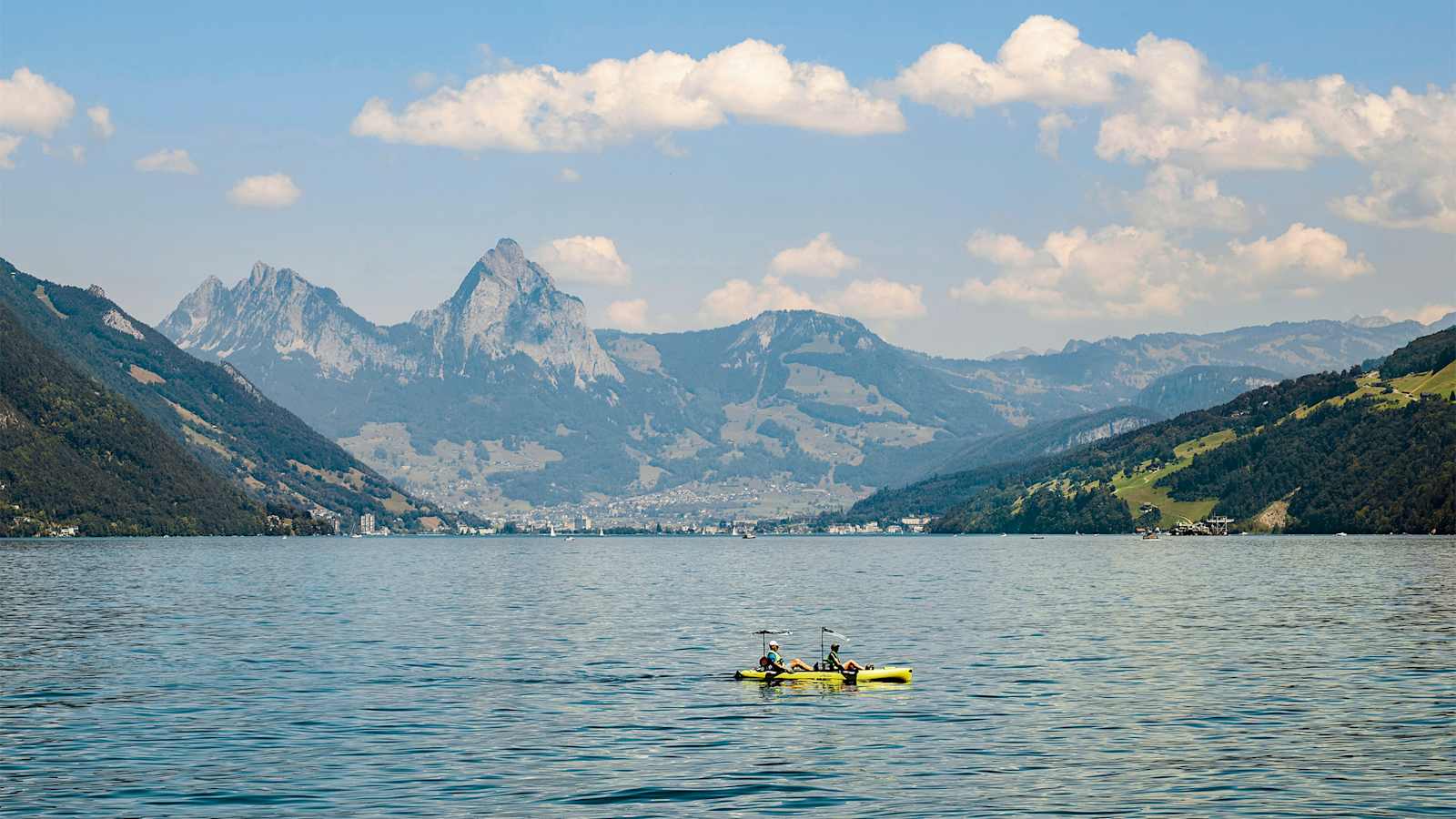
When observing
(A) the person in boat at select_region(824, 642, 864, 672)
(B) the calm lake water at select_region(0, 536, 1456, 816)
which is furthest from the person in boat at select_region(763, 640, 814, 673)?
(B) the calm lake water at select_region(0, 536, 1456, 816)

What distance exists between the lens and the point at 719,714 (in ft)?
246

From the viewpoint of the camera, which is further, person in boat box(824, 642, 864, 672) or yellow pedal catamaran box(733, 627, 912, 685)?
person in boat box(824, 642, 864, 672)

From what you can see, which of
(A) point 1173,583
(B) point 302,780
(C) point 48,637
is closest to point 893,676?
(B) point 302,780

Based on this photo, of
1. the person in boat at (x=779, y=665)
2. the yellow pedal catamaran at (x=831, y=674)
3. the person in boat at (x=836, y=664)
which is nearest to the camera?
the yellow pedal catamaran at (x=831, y=674)

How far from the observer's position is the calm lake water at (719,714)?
53688 mm

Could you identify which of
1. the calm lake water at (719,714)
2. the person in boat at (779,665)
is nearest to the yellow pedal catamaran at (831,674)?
the person in boat at (779,665)

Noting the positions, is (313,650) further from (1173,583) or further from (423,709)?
(1173,583)

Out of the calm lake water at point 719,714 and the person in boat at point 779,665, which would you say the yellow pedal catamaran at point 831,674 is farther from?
the calm lake water at point 719,714

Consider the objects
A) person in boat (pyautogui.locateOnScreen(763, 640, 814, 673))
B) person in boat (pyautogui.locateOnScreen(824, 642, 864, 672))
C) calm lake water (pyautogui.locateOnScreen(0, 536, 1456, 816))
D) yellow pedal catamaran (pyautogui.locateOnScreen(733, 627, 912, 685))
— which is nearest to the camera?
calm lake water (pyautogui.locateOnScreen(0, 536, 1456, 816))

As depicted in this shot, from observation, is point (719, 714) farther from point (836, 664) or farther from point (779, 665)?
point (836, 664)

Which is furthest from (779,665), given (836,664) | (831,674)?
(836,664)

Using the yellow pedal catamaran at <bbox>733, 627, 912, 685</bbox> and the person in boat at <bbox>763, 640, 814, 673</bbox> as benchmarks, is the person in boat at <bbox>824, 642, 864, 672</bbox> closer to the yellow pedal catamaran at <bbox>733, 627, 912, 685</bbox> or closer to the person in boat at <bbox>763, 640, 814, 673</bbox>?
the yellow pedal catamaran at <bbox>733, 627, 912, 685</bbox>

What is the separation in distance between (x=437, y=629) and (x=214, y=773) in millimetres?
68515

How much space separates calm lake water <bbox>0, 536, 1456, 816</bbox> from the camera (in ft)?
176
